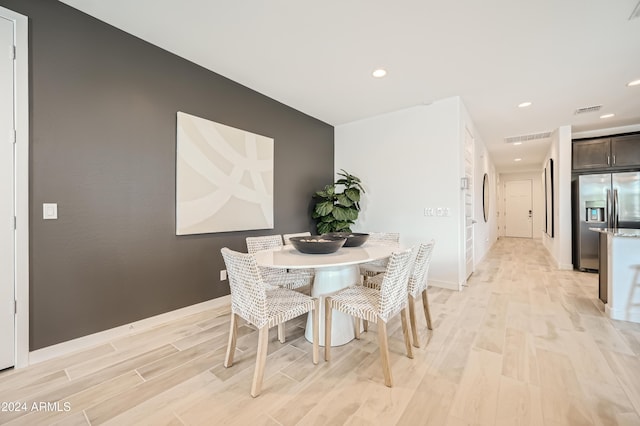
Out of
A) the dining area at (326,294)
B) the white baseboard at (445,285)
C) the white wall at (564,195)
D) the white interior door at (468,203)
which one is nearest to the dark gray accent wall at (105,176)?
the dining area at (326,294)

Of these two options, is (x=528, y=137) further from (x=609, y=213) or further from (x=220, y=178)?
(x=220, y=178)

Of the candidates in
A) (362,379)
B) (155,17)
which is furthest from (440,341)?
(155,17)

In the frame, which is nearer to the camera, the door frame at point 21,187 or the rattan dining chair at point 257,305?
the rattan dining chair at point 257,305

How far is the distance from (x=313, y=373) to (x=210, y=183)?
7.07 feet

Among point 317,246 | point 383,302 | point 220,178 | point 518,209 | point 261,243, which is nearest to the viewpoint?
point 383,302

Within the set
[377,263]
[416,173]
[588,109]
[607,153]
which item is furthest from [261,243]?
[607,153]

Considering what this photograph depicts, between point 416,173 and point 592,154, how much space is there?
3573mm

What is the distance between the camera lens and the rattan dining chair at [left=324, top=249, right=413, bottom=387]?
66.2 inches

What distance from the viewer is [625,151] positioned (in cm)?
459

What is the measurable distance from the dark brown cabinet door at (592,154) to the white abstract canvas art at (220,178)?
18.3 ft

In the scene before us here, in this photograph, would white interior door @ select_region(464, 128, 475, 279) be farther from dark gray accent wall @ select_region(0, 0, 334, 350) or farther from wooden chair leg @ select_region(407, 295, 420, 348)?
dark gray accent wall @ select_region(0, 0, 334, 350)

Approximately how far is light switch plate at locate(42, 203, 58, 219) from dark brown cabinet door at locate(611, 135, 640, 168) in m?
7.73

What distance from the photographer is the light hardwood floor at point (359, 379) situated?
1430 millimetres

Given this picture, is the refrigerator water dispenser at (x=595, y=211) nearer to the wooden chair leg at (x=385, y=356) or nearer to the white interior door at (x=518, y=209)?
the wooden chair leg at (x=385, y=356)
